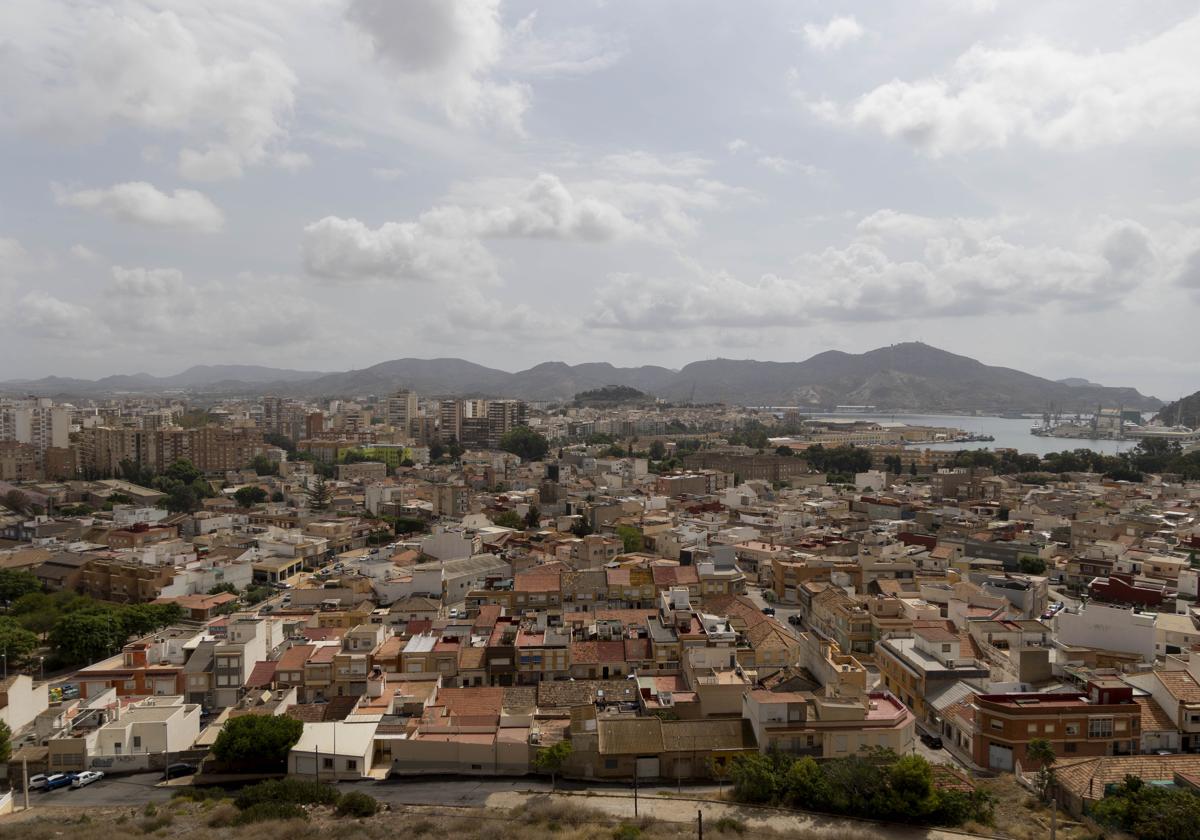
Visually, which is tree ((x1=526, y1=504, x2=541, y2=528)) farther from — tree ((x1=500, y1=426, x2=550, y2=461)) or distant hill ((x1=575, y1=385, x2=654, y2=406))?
distant hill ((x1=575, y1=385, x2=654, y2=406))

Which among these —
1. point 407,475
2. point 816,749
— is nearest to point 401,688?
point 816,749

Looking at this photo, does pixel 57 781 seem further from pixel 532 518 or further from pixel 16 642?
pixel 532 518

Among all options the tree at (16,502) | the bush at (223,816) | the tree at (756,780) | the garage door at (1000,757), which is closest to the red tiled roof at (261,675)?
the bush at (223,816)

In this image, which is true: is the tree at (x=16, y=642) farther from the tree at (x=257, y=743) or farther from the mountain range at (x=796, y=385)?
the mountain range at (x=796, y=385)

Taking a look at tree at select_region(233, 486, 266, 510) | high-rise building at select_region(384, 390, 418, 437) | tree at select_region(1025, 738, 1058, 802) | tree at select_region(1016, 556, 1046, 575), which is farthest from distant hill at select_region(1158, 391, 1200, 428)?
tree at select_region(1025, 738, 1058, 802)

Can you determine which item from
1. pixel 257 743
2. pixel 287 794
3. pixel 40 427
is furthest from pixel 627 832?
pixel 40 427

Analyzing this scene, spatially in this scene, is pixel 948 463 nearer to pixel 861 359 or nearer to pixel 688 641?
pixel 688 641

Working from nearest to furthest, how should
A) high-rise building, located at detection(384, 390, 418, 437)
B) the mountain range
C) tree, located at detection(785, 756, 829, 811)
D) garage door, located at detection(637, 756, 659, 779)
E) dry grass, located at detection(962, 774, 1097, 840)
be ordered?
dry grass, located at detection(962, 774, 1097, 840), tree, located at detection(785, 756, 829, 811), garage door, located at detection(637, 756, 659, 779), high-rise building, located at detection(384, 390, 418, 437), the mountain range
